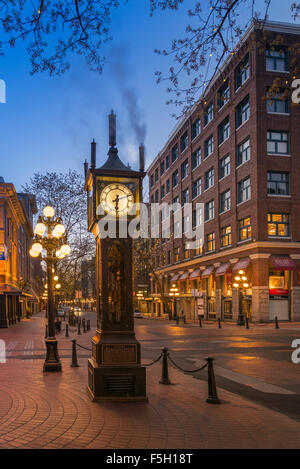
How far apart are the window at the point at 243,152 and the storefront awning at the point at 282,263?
29.2 ft

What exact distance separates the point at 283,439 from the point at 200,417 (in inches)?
60.2

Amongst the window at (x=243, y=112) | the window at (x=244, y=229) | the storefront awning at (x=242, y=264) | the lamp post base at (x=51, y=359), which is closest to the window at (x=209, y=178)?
the window at (x=243, y=112)

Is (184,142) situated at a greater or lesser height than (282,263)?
greater

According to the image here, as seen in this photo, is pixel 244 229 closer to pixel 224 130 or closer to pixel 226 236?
pixel 226 236

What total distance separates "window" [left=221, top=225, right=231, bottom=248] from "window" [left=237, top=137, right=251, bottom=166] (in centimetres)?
656

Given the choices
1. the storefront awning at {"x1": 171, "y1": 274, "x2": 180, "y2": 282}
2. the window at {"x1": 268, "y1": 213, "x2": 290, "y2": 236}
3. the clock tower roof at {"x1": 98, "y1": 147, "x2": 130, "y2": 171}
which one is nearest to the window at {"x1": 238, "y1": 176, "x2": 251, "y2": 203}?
the window at {"x1": 268, "y1": 213, "x2": 290, "y2": 236}

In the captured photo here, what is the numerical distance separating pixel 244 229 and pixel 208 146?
13537 millimetres

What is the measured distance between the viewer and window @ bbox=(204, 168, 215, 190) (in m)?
49.1

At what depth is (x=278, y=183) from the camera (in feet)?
125

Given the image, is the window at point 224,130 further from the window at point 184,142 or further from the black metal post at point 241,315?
the black metal post at point 241,315

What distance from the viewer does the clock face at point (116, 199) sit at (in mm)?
9531

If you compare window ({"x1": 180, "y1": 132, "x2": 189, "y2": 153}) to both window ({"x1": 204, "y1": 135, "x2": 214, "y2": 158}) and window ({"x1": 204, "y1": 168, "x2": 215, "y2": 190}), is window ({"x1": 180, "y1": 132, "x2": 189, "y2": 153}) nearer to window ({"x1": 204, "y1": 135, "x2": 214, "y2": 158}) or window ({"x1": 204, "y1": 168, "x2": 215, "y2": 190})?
window ({"x1": 204, "y1": 135, "x2": 214, "y2": 158})

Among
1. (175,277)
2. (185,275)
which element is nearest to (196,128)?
(185,275)

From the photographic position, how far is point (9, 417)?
728 cm
